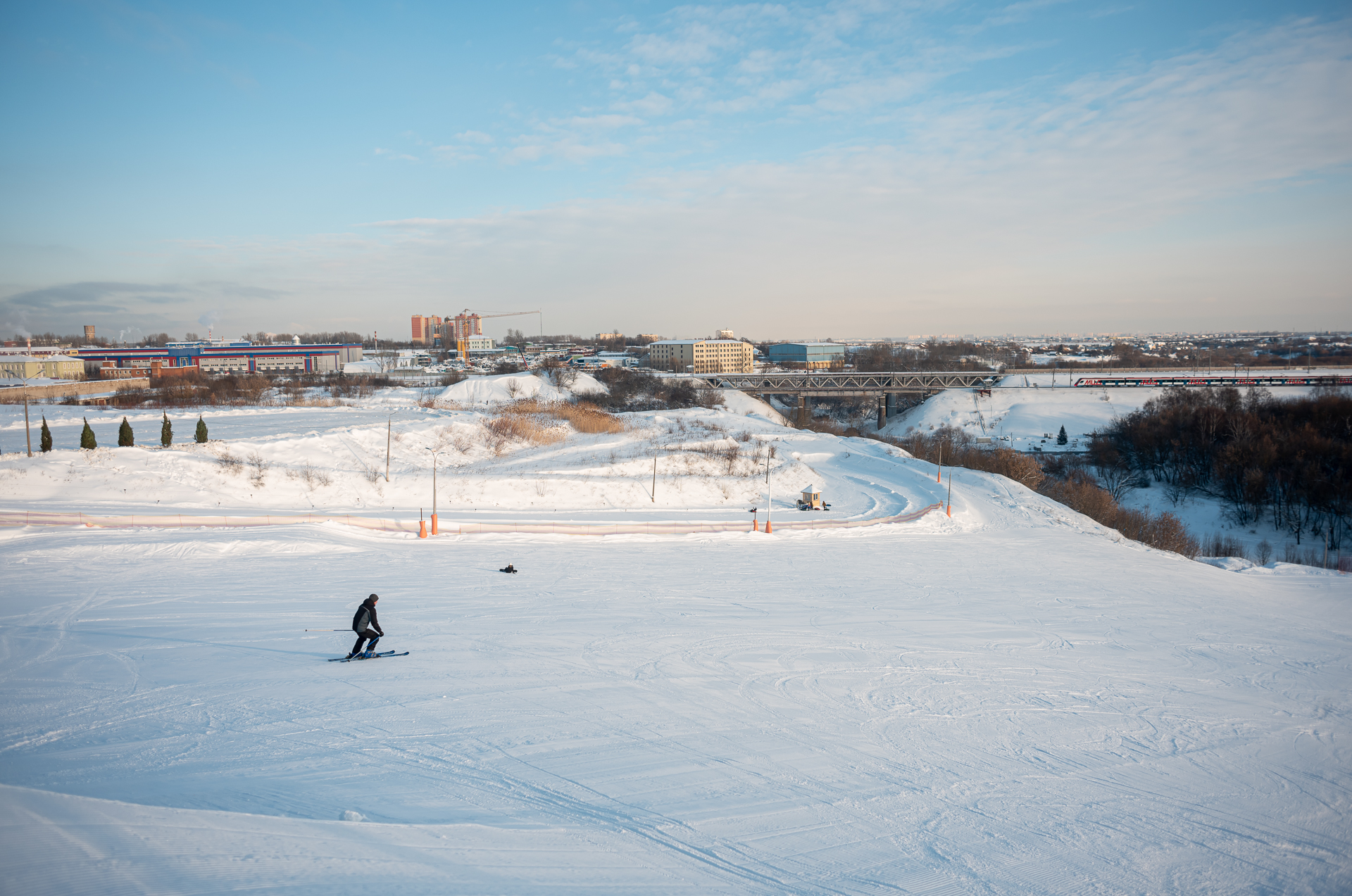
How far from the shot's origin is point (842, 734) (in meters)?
8.97

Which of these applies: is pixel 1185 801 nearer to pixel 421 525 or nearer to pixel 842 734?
pixel 842 734

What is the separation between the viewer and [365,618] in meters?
10.6

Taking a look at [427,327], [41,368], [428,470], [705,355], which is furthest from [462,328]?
[428,470]

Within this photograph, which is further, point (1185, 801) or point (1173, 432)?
point (1173, 432)

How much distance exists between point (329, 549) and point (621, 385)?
54.1 m

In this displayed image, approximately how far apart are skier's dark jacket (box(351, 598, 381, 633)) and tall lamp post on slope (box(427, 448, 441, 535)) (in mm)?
10606

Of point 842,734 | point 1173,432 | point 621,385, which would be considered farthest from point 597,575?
point 621,385

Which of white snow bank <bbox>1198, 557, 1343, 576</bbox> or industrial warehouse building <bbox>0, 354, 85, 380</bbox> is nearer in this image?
white snow bank <bbox>1198, 557, 1343, 576</bbox>

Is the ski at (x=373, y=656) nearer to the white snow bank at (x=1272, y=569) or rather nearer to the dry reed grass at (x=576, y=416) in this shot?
the white snow bank at (x=1272, y=569)

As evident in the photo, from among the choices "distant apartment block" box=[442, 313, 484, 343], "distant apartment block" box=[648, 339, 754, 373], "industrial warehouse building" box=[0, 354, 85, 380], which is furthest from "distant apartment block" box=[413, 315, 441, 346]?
"industrial warehouse building" box=[0, 354, 85, 380]

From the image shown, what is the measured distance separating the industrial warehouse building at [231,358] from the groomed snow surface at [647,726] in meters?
83.1

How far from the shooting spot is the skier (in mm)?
10531

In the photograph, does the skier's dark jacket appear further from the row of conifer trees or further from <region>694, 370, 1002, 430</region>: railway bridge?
<region>694, 370, 1002, 430</region>: railway bridge

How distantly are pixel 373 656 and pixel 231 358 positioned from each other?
10072 centimetres
